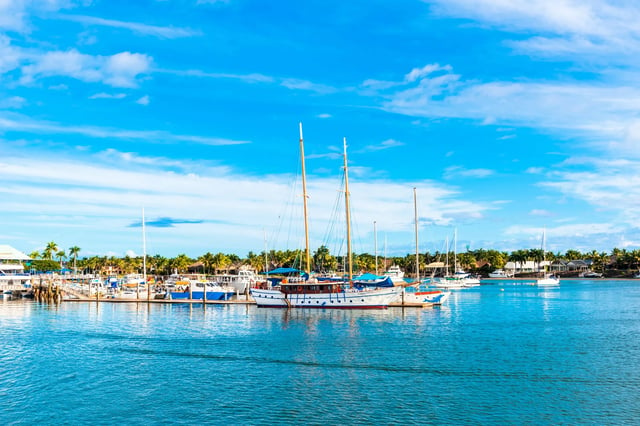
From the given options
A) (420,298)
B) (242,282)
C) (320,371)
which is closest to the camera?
(320,371)

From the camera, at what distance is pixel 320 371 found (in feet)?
119

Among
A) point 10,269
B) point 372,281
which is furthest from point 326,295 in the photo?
point 10,269

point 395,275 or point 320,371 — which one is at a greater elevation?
point 320,371

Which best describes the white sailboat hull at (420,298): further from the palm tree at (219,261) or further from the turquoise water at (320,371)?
the palm tree at (219,261)

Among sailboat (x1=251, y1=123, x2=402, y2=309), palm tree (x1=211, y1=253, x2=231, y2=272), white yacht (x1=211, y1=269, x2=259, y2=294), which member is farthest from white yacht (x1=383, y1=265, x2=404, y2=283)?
palm tree (x1=211, y1=253, x2=231, y2=272)

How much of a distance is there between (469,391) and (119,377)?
2230cm

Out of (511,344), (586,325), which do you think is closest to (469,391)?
(511,344)

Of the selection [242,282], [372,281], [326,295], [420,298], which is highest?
[372,281]

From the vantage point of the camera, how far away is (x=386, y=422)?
25641mm

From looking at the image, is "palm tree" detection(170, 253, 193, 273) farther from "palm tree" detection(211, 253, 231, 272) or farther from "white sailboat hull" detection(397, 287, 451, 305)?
"white sailboat hull" detection(397, 287, 451, 305)

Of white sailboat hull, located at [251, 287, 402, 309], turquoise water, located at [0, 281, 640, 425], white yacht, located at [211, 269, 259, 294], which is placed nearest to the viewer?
turquoise water, located at [0, 281, 640, 425]

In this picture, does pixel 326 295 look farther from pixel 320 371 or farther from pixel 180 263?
pixel 180 263

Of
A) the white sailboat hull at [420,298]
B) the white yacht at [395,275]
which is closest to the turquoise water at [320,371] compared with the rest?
the white sailboat hull at [420,298]

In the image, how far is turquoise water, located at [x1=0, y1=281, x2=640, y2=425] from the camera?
89.7ft
